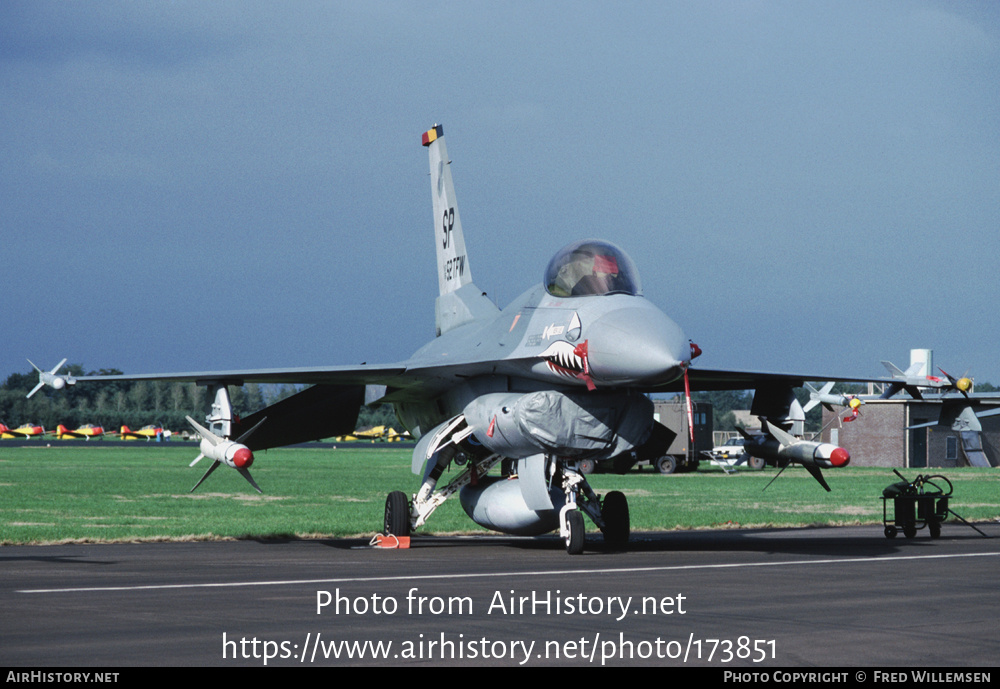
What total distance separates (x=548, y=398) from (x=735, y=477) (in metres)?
40.6

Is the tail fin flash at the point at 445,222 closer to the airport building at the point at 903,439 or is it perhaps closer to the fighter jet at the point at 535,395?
the fighter jet at the point at 535,395

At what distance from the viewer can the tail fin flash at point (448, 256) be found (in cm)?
2356

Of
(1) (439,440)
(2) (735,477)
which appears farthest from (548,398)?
(2) (735,477)

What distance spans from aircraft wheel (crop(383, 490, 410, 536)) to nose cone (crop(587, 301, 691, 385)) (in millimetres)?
5552

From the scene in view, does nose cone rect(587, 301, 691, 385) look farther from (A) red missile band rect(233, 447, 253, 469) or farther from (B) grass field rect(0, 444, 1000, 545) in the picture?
(B) grass field rect(0, 444, 1000, 545)

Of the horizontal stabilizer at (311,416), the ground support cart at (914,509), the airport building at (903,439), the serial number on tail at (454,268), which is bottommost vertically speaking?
the airport building at (903,439)

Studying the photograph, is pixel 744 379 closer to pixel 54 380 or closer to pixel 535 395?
pixel 535 395

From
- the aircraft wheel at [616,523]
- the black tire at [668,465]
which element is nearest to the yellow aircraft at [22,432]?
the black tire at [668,465]

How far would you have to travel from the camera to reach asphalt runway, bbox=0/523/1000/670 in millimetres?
8508

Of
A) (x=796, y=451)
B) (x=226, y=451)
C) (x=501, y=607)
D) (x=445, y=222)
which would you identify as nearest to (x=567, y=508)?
(x=796, y=451)

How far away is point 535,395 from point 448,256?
25.1ft

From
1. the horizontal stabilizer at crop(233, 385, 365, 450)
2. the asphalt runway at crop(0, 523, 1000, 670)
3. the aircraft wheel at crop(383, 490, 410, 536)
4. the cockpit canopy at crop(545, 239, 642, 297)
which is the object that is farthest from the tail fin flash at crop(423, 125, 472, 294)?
the asphalt runway at crop(0, 523, 1000, 670)
